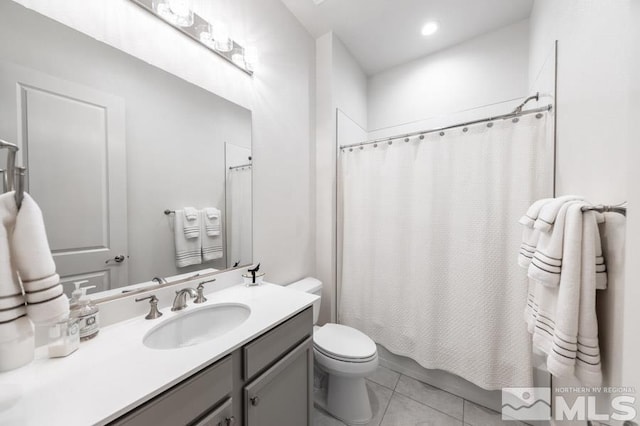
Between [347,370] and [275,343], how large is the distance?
25.3 inches

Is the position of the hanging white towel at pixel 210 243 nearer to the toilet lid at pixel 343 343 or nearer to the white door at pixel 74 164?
the white door at pixel 74 164

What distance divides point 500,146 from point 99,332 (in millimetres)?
2148

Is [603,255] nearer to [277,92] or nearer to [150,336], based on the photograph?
[150,336]

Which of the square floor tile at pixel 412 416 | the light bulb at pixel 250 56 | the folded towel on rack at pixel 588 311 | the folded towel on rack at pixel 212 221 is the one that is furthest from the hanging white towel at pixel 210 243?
the folded towel on rack at pixel 588 311

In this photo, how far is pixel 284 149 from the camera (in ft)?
5.65

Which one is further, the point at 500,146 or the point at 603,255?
the point at 500,146

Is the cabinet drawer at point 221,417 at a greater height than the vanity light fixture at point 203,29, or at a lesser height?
lesser

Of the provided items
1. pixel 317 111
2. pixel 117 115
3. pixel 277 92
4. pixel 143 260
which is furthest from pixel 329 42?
pixel 143 260

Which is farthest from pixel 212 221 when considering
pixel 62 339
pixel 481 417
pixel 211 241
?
pixel 481 417

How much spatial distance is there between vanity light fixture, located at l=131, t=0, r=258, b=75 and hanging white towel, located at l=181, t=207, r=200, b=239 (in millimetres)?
893

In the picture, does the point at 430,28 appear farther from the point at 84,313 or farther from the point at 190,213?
the point at 84,313

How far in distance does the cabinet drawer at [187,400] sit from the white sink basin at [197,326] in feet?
1.05

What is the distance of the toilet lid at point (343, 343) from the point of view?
138cm

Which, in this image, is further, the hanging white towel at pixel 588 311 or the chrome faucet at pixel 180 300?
the chrome faucet at pixel 180 300
